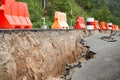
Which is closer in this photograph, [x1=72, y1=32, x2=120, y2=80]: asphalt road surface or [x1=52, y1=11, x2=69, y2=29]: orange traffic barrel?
[x1=72, y1=32, x2=120, y2=80]: asphalt road surface

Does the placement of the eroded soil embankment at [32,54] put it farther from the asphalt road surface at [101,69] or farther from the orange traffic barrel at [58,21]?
the orange traffic barrel at [58,21]

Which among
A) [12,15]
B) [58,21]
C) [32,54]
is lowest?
[58,21]

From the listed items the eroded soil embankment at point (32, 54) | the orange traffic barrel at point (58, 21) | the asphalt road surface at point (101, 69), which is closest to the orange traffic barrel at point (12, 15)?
the eroded soil embankment at point (32, 54)

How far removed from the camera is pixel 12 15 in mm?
8930

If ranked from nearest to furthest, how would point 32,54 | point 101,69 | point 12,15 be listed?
A: point 32,54
point 101,69
point 12,15

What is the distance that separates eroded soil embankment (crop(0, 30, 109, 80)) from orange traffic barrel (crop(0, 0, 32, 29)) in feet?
2.54

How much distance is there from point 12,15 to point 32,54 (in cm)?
190

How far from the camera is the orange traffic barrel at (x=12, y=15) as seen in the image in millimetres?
8422

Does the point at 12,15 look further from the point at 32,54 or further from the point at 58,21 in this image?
the point at 58,21

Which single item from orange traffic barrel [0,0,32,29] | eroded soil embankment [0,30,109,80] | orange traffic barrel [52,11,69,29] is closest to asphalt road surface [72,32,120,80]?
eroded soil embankment [0,30,109,80]

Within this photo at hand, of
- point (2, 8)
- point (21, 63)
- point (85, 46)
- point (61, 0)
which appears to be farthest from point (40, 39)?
point (61, 0)

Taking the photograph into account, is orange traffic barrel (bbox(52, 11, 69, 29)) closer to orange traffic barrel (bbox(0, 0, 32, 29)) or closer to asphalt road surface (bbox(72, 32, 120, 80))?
orange traffic barrel (bbox(0, 0, 32, 29))

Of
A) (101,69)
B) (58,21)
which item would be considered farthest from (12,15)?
(58,21)

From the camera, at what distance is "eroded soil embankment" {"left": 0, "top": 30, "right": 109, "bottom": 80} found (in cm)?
617
